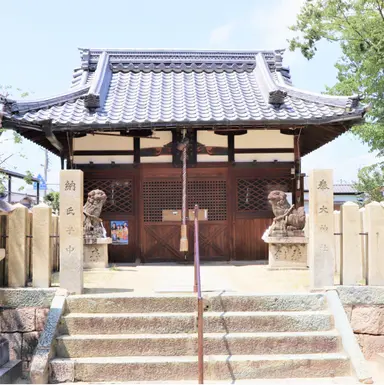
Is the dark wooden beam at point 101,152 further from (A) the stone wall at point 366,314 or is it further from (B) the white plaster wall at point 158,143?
(A) the stone wall at point 366,314

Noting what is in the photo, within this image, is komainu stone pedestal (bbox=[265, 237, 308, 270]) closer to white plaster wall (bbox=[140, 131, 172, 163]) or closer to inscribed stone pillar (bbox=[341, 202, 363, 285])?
inscribed stone pillar (bbox=[341, 202, 363, 285])

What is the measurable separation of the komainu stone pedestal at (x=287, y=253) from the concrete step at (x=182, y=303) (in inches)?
110

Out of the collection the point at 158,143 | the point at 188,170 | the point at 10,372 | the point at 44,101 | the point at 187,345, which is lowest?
the point at 10,372

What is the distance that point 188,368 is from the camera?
548cm

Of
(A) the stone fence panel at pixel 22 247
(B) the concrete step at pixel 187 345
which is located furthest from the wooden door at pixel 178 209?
(B) the concrete step at pixel 187 345

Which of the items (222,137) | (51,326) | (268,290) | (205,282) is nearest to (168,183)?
(222,137)

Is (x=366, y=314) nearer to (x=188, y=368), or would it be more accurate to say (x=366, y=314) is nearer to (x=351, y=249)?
(x=351, y=249)

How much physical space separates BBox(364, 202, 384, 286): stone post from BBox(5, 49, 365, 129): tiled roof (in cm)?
337

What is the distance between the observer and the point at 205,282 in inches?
306

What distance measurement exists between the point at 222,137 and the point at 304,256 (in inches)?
143

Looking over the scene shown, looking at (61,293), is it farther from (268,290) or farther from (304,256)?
(304,256)

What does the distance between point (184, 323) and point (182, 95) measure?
6.81 m

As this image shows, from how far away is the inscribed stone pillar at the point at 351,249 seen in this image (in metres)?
6.68

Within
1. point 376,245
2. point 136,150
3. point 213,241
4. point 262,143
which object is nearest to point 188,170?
point 136,150
